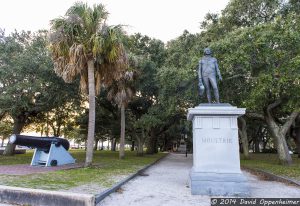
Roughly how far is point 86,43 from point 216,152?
930 cm

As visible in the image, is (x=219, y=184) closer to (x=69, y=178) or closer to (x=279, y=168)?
(x=69, y=178)

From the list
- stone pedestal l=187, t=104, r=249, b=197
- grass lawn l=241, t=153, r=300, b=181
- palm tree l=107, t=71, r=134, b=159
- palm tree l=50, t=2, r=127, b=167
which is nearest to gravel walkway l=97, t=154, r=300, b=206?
stone pedestal l=187, t=104, r=249, b=197

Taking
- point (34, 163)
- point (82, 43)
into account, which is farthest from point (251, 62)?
point (34, 163)

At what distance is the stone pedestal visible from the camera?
870cm

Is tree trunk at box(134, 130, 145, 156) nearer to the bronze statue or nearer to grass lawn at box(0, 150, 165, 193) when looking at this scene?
grass lawn at box(0, 150, 165, 193)

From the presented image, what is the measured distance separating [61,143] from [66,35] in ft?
20.6

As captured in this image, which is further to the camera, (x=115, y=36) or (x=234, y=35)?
(x=234, y=35)

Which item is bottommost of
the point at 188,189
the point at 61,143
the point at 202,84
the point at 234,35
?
the point at 188,189

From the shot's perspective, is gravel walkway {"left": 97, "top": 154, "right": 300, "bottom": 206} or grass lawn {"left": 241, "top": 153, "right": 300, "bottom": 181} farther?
grass lawn {"left": 241, "top": 153, "right": 300, "bottom": 181}

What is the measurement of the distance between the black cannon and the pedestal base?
10.0m

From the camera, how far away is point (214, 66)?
1002 centimetres

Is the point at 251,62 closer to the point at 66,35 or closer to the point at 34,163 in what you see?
the point at 66,35

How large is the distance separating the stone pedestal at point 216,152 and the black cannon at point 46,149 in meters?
10.0

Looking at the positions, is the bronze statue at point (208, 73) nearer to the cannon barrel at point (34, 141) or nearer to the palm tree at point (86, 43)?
the palm tree at point (86, 43)
